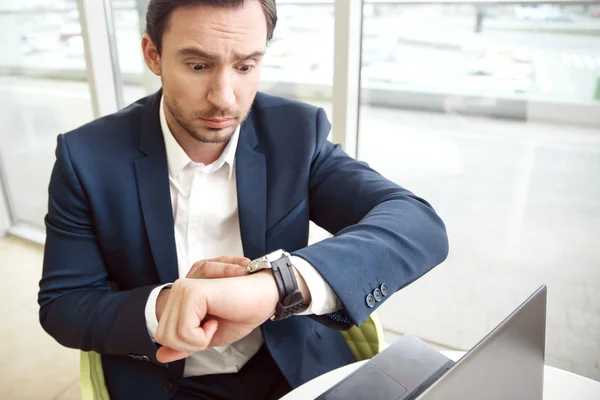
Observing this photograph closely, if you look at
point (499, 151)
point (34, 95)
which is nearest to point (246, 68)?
point (499, 151)

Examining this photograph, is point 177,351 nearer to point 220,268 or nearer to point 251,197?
point 220,268

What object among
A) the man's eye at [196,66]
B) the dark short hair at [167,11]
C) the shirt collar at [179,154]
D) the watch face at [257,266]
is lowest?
the watch face at [257,266]

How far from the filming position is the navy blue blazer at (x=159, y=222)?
113 cm

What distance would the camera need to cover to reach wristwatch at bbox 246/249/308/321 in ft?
3.05

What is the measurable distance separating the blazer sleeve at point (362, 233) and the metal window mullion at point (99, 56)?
1.73m

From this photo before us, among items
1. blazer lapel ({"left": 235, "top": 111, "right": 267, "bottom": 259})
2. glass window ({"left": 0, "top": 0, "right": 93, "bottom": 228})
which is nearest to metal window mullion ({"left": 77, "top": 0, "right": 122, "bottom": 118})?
glass window ({"left": 0, "top": 0, "right": 93, "bottom": 228})

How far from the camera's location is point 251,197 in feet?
4.31

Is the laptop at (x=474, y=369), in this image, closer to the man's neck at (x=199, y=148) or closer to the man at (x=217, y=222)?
the man at (x=217, y=222)

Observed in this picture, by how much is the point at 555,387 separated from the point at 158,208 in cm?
98

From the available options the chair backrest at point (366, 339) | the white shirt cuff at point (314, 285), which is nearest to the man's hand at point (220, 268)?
the white shirt cuff at point (314, 285)

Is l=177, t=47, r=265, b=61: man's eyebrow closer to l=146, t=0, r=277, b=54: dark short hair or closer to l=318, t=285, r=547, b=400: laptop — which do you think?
l=146, t=0, r=277, b=54: dark short hair

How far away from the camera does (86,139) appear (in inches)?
50.1

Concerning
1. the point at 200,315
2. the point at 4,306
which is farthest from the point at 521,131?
the point at 4,306

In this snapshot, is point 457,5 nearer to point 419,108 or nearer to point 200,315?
point 419,108
